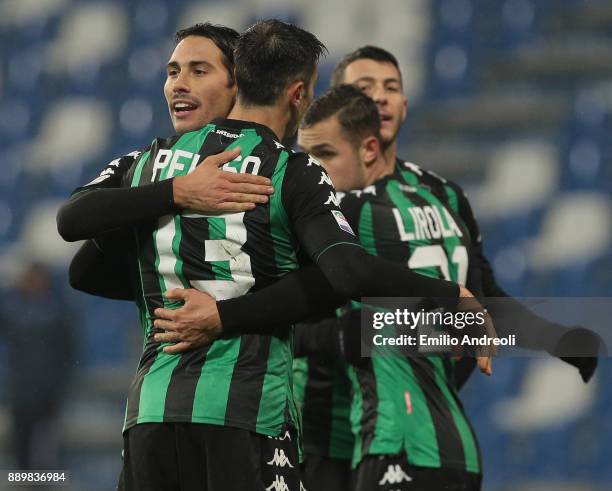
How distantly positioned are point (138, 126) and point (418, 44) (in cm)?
221

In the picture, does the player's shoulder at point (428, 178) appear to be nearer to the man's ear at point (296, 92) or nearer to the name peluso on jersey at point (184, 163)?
the man's ear at point (296, 92)

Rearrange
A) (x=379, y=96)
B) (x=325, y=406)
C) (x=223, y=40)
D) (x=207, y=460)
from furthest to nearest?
(x=379, y=96) < (x=325, y=406) < (x=223, y=40) < (x=207, y=460)

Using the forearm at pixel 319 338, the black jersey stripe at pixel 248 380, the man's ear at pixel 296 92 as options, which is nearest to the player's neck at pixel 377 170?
the forearm at pixel 319 338

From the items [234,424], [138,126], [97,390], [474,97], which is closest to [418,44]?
[474,97]

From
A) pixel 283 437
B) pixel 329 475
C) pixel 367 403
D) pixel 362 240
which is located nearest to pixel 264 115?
pixel 283 437

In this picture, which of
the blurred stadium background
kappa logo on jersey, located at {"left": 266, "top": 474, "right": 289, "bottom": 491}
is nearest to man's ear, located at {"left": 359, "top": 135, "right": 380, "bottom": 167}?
kappa logo on jersey, located at {"left": 266, "top": 474, "right": 289, "bottom": 491}

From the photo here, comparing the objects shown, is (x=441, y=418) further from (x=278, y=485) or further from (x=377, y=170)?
(x=278, y=485)

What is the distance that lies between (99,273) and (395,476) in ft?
4.29

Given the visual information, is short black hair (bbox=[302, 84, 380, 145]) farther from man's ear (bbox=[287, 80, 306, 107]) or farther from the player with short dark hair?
man's ear (bbox=[287, 80, 306, 107])

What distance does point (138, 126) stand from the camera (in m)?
7.95

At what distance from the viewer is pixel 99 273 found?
2.89 m

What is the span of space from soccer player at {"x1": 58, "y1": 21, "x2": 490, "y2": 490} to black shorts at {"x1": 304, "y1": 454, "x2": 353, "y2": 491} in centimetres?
133

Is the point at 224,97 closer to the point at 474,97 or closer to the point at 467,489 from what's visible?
the point at 467,489

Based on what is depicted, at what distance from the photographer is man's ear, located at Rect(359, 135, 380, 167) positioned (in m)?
3.86
